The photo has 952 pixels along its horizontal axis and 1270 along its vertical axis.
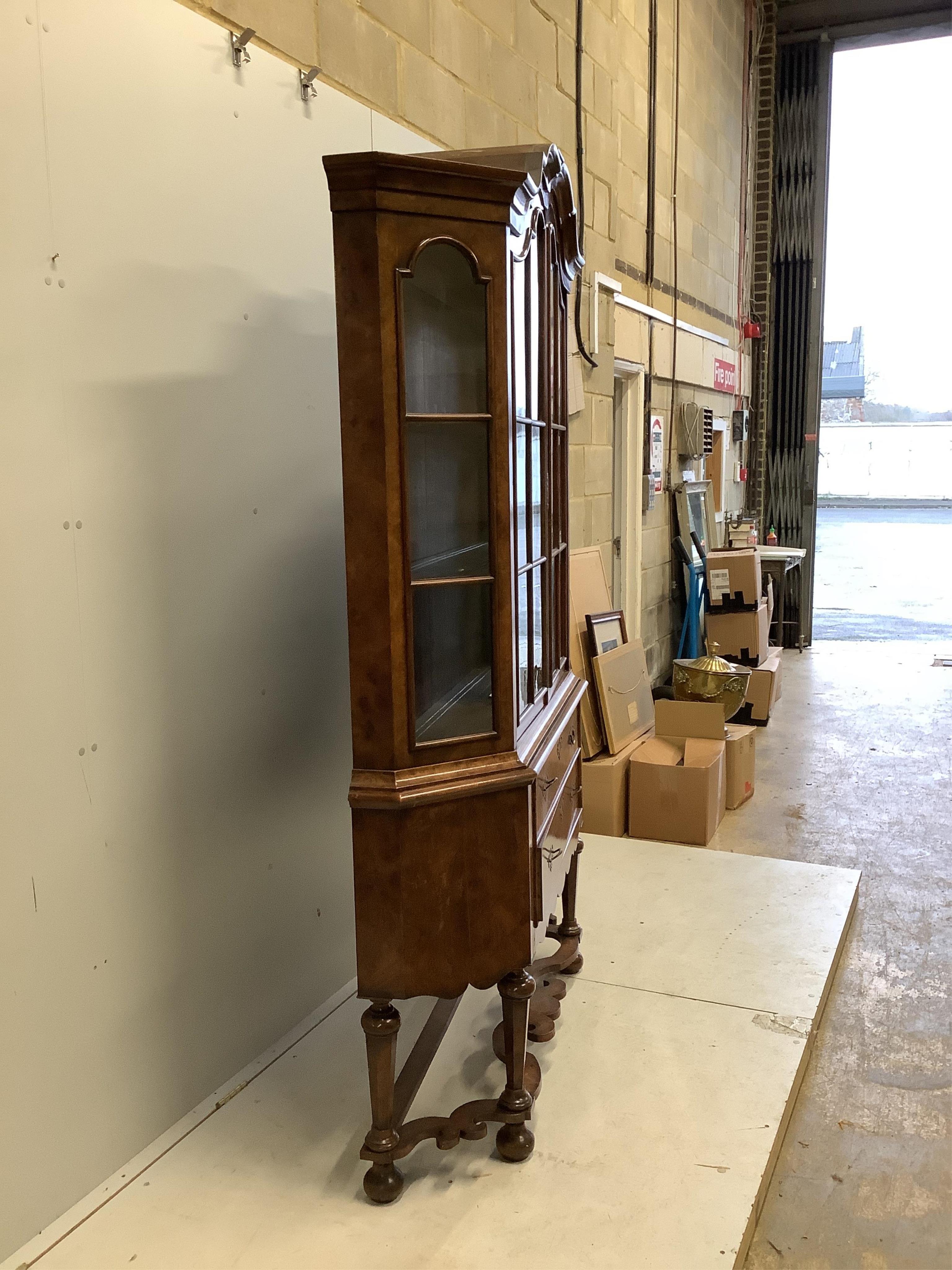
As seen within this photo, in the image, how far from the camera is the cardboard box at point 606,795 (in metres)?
4.20

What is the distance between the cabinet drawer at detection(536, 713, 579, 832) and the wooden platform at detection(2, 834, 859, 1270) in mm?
659

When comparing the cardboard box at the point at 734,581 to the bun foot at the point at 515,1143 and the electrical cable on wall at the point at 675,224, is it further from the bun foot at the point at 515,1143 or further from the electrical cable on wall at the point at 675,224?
the bun foot at the point at 515,1143

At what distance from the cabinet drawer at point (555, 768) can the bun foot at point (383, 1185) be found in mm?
738

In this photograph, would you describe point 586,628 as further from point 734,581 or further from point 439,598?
point 439,598

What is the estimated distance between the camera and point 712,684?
5410 mm

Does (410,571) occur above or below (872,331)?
below

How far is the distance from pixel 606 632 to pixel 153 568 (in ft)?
9.41

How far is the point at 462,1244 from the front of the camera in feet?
6.20

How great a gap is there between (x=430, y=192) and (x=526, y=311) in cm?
43

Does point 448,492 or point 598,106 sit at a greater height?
point 598,106

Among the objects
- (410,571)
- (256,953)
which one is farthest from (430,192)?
(256,953)

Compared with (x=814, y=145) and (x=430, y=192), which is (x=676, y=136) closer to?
(x=814, y=145)

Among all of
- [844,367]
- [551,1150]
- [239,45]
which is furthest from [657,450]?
[844,367]

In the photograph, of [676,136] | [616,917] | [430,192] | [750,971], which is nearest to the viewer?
[430,192]
